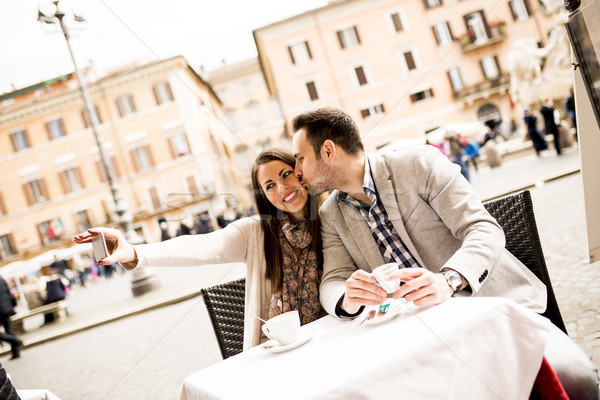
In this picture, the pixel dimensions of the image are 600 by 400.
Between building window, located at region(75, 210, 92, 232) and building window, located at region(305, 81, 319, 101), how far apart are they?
158cm

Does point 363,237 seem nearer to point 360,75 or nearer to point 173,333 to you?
point 360,75

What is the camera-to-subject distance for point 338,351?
0.60 m

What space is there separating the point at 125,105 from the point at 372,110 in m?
1.68

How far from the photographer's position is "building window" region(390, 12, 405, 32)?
2.07 meters

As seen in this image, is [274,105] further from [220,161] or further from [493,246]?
[493,246]

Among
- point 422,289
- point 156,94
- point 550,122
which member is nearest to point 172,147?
point 156,94

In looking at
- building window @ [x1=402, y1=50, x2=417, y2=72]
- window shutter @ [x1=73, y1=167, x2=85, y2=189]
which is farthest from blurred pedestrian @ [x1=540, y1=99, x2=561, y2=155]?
window shutter @ [x1=73, y1=167, x2=85, y2=189]

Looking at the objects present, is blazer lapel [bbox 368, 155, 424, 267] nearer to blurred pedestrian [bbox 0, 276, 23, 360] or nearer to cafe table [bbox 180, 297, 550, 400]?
cafe table [bbox 180, 297, 550, 400]

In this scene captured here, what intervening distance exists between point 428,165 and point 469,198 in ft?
0.38

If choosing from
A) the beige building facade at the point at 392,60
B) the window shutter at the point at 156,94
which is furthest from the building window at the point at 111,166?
the beige building facade at the point at 392,60

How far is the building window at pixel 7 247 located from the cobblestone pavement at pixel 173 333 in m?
0.79

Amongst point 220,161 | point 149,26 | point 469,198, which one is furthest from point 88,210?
point 469,198

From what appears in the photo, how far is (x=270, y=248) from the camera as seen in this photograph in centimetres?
111

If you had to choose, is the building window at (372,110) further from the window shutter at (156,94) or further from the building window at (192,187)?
the window shutter at (156,94)
